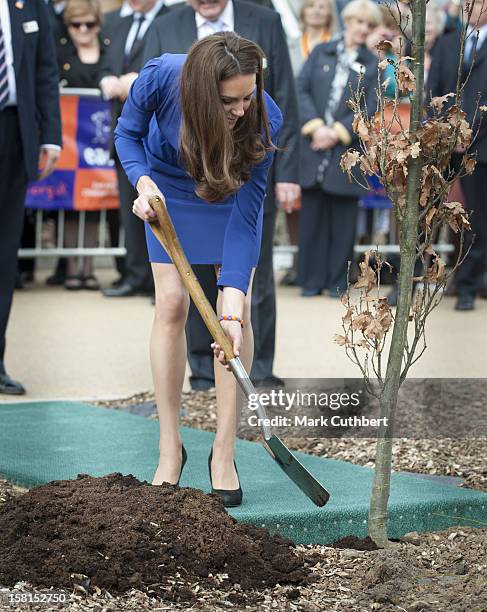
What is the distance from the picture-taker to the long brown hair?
4.38m

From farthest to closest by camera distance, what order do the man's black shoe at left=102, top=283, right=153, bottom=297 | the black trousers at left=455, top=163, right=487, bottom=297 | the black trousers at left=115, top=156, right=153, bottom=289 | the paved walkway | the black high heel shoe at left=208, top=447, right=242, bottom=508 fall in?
the man's black shoe at left=102, top=283, right=153, bottom=297, the black trousers at left=115, top=156, right=153, bottom=289, the black trousers at left=455, top=163, right=487, bottom=297, the paved walkway, the black high heel shoe at left=208, top=447, right=242, bottom=508

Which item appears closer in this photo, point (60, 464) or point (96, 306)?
point (60, 464)

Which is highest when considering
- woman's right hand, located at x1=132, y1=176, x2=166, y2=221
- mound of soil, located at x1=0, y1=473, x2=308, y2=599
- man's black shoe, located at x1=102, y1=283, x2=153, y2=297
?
woman's right hand, located at x1=132, y1=176, x2=166, y2=221

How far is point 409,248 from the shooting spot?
4234 millimetres

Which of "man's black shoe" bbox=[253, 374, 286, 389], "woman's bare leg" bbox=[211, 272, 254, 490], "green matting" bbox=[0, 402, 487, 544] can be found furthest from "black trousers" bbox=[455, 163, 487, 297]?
"woman's bare leg" bbox=[211, 272, 254, 490]

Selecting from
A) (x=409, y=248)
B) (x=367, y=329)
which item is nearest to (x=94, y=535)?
(x=367, y=329)

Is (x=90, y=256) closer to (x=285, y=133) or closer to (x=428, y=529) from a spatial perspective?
(x=285, y=133)

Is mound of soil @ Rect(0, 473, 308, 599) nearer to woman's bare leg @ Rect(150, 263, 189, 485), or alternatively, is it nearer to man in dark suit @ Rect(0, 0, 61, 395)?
woman's bare leg @ Rect(150, 263, 189, 485)

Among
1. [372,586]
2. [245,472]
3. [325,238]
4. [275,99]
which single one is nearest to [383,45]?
[372,586]

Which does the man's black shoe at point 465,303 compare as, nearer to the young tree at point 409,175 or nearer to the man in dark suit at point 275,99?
the man in dark suit at point 275,99

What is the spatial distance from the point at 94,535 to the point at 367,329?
1.08 metres

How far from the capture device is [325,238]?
39.9ft

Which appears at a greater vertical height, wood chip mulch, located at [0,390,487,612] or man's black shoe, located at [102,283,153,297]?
wood chip mulch, located at [0,390,487,612]

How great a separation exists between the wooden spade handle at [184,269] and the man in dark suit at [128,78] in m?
6.29
